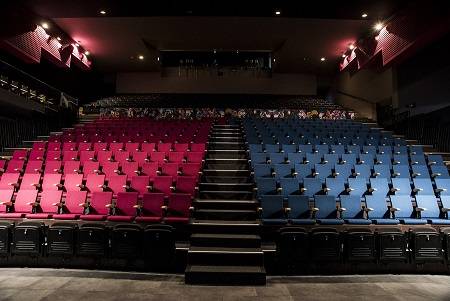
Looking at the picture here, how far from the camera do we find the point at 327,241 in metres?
3.30

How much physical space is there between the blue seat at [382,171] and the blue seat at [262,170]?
1.37 metres

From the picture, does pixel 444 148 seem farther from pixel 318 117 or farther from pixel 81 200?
pixel 81 200

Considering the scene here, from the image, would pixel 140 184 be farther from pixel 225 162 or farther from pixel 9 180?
pixel 9 180

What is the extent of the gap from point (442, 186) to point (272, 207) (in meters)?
2.20

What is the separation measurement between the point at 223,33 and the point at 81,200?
17.2 feet

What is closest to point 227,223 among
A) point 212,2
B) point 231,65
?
point 212,2

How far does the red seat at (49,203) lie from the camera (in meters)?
3.78

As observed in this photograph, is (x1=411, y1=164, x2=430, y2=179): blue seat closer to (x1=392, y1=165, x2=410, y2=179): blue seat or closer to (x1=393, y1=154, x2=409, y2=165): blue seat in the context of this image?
(x1=392, y1=165, x2=410, y2=179): blue seat

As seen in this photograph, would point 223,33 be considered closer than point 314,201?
No

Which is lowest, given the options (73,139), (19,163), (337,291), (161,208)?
(337,291)

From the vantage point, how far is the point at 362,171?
4617 millimetres

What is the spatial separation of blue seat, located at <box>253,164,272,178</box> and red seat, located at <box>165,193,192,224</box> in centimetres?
113

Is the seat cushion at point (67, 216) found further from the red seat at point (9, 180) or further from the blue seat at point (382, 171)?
the blue seat at point (382, 171)

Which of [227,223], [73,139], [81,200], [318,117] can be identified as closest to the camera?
[227,223]
